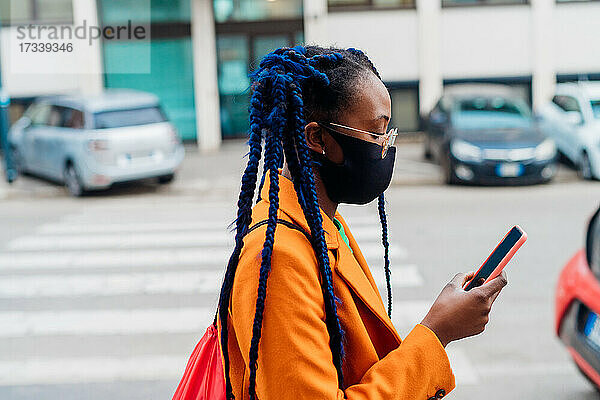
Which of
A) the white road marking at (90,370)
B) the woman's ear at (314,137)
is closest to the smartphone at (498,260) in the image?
the woman's ear at (314,137)

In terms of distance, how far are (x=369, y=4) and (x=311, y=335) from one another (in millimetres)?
18055

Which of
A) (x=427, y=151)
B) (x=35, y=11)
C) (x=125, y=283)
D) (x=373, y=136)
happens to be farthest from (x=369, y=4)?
(x=373, y=136)

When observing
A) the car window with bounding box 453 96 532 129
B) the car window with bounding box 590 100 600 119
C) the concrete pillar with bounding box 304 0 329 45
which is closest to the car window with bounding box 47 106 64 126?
the concrete pillar with bounding box 304 0 329 45

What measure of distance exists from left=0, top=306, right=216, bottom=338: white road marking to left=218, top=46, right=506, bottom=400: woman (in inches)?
186

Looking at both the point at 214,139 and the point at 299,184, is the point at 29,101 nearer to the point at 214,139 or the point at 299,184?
the point at 214,139

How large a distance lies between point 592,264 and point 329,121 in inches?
119

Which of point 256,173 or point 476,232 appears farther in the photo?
point 476,232

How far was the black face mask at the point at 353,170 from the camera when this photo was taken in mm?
1898

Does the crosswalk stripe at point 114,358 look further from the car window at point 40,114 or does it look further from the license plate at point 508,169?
the car window at point 40,114

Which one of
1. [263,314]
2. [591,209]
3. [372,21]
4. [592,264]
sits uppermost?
[372,21]

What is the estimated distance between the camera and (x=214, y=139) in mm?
19359

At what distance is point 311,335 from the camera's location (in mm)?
1624

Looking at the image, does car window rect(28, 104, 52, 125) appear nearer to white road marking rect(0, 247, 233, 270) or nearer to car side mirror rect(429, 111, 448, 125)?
white road marking rect(0, 247, 233, 270)

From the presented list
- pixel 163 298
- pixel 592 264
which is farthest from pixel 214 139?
pixel 592 264
